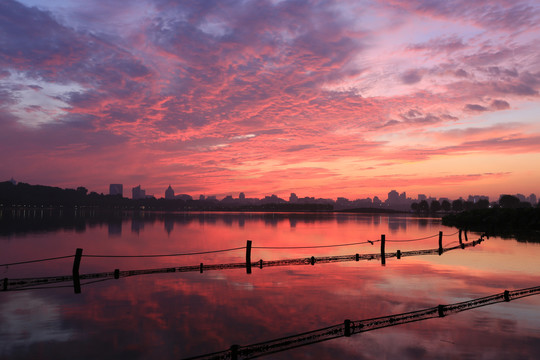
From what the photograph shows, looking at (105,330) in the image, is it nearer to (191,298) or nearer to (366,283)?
(191,298)

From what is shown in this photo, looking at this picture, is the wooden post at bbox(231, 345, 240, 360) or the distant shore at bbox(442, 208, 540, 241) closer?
the wooden post at bbox(231, 345, 240, 360)

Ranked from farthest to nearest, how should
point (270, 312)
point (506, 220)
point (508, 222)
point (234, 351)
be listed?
point (506, 220) → point (508, 222) → point (270, 312) → point (234, 351)

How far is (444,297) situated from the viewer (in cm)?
2333

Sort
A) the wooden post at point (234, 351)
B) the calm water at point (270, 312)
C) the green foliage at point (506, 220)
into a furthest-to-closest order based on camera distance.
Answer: the green foliage at point (506, 220) → the calm water at point (270, 312) → the wooden post at point (234, 351)

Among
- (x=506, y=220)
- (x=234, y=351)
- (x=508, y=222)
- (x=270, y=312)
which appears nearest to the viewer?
(x=234, y=351)

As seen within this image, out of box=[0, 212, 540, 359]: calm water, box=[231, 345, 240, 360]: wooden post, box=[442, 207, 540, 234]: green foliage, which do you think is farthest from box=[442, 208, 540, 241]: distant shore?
box=[231, 345, 240, 360]: wooden post

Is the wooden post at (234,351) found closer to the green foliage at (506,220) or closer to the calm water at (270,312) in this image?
the calm water at (270,312)

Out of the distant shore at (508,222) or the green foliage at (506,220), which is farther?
the green foliage at (506,220)

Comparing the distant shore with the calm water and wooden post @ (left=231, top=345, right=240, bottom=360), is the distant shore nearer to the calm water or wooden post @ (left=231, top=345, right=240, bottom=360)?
the calm water

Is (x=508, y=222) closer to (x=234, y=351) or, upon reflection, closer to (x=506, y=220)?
(x=506, y=220)

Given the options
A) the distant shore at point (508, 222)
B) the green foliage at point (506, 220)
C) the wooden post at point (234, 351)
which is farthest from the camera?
the green foliage at point (506, 220)

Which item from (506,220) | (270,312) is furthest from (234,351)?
(506,220)

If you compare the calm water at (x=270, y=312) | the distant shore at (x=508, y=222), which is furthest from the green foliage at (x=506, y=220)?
the calm water at (x=270, y=312)

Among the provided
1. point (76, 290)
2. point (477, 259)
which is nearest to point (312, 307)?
point (76, 290)
